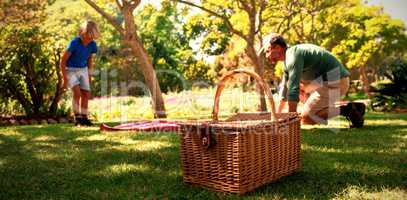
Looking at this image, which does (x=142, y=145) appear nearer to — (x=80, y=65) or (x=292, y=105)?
(x=292, y=105)

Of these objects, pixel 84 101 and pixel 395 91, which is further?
pixel 395 91

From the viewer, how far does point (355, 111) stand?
18.5 ft

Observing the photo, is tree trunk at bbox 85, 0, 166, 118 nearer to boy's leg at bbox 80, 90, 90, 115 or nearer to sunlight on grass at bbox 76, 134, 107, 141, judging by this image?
boy's leg at bbox 80, 90, 90, 115

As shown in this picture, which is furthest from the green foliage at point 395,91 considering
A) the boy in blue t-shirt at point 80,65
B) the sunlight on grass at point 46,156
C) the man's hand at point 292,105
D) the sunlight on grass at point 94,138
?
the sunlight on grass at point 46,156

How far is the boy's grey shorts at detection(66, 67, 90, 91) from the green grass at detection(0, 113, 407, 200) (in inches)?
69.2

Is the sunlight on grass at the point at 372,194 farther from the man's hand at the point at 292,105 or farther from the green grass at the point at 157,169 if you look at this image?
the man's hand at the point at 292,105

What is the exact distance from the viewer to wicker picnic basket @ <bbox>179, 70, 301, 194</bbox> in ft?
8.50

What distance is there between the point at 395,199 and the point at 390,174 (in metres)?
0.64

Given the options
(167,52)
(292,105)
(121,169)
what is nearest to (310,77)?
(292,105)

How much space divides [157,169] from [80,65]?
4.05 metres

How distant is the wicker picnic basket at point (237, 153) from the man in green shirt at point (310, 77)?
1362 mm

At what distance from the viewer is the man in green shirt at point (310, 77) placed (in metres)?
4.31

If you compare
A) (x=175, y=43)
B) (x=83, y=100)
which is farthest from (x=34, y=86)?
(x=175, y=43)

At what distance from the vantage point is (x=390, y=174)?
2971 mm
